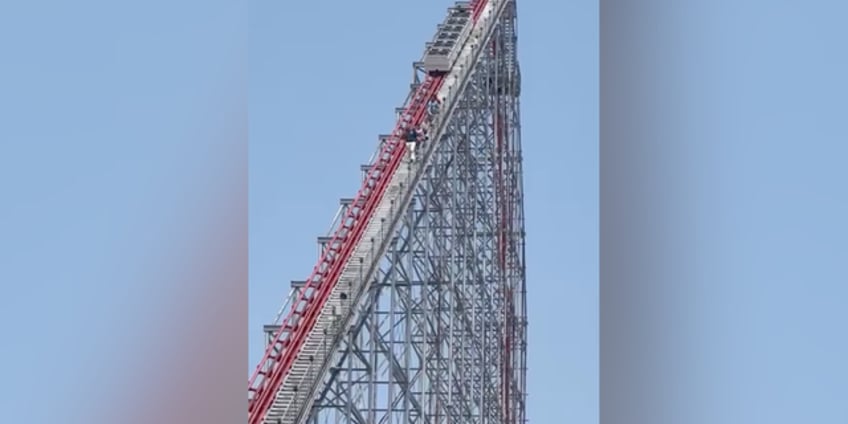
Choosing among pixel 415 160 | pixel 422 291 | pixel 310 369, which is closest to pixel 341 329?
pixel 310 369

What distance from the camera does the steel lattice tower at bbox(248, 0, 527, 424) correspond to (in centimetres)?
1122

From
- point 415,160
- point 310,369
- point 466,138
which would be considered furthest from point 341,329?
point 466,138

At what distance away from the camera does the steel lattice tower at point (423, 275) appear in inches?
442

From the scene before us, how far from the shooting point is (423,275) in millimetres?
12672

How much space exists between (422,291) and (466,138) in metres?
1.93
